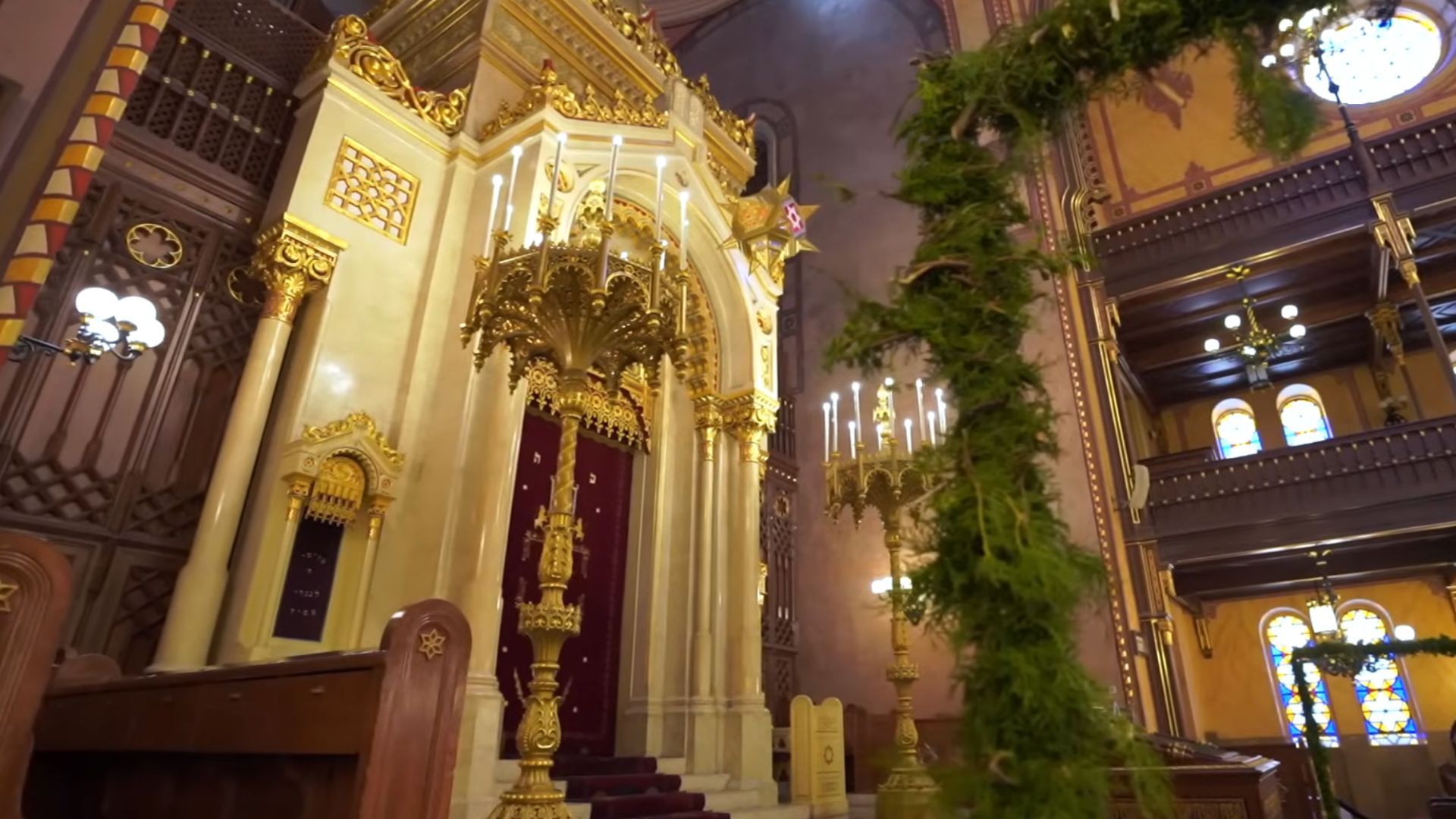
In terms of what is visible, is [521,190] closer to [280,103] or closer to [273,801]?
[280,103]

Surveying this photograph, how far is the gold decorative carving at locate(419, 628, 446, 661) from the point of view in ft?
8.14

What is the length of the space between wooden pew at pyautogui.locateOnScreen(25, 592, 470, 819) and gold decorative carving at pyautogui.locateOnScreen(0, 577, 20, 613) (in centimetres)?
69

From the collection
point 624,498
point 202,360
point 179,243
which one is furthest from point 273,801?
point 624,498

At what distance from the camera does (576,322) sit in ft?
12.6

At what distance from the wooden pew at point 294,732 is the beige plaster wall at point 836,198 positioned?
6581mm

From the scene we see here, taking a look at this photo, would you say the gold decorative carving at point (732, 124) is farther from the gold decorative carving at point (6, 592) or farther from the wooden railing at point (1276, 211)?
the gold decorative carving at point (6, 592)

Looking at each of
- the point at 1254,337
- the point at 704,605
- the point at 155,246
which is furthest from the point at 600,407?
the point at 1254,337

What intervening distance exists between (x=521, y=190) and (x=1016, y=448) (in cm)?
522

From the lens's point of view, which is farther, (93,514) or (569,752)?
(569,752)

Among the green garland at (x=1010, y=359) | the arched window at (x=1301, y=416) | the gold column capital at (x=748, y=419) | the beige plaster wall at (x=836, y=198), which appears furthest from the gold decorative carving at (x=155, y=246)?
the arched window at (x=1301, y=416)

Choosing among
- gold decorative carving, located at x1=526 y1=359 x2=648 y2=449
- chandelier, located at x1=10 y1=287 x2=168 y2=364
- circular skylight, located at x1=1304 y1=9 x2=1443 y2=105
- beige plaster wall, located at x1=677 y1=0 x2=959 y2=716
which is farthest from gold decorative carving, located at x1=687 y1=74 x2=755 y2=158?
circular skylight, located at x1=1304 y1=9 x2=1443 y2=105

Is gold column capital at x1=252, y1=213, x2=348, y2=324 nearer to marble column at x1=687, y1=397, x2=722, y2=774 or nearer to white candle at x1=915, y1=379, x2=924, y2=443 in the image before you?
marble column at x1=687, y1=397, x2=722, y2=774

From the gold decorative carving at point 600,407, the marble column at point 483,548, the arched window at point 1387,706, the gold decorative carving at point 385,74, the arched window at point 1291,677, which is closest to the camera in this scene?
the marble column at point 483,548

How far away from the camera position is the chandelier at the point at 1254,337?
486 inches
